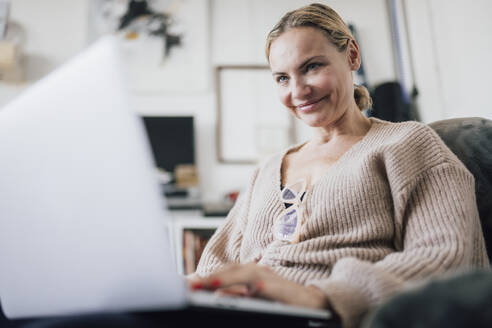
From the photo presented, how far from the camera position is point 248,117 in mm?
2510

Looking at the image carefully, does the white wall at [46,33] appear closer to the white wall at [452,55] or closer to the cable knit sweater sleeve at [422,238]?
the white wall at [452,55]

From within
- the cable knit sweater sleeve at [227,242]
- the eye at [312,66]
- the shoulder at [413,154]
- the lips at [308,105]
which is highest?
the eye at [312,66]

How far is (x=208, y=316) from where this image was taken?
0.39 meters

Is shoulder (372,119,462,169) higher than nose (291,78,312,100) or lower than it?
lower

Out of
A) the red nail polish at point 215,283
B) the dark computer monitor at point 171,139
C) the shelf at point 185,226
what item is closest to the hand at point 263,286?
the red nail polish at point 215,283

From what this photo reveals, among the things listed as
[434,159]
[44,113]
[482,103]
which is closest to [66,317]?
[44,113]

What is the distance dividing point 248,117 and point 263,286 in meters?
2.11

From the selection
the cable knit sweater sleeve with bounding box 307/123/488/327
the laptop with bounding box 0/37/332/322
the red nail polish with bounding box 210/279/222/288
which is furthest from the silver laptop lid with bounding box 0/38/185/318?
the cable knit sweater sleeve with bounding box 307/123/488/327

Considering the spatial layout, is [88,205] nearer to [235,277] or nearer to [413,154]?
[235,277]

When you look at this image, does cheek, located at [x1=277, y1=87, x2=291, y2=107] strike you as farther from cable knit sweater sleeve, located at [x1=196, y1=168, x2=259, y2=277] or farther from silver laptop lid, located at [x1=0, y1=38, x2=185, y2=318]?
silver laptop lid, located at [x1=0, y1=38, x2=185, y2=318]

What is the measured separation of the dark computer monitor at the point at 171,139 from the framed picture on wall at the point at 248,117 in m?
0.22

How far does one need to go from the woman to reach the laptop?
0.11 m

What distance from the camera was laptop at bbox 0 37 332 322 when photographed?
0.34 meters

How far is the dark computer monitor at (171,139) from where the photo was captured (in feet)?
7.78
